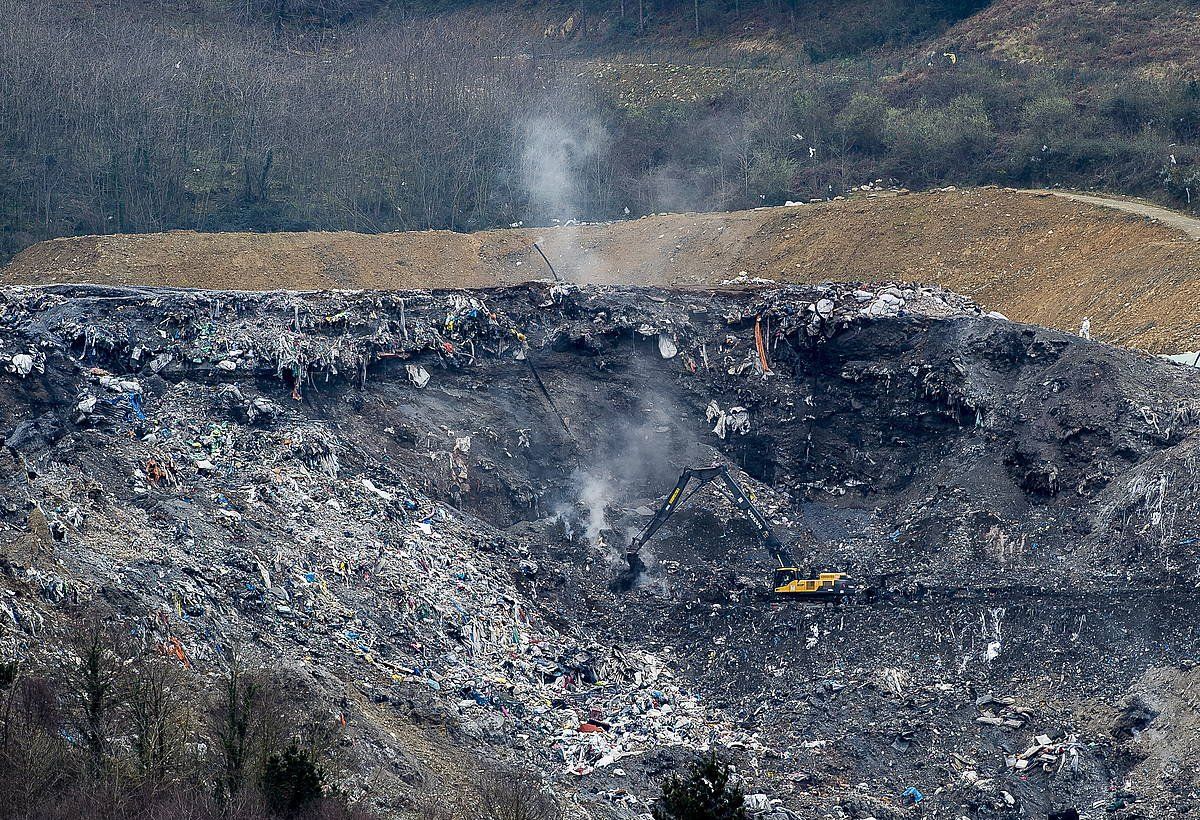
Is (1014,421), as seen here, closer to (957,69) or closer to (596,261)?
(596,261)

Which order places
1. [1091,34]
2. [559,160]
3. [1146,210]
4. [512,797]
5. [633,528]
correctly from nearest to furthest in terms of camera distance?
[512,797], [633,528], [1146,210], [559,160], [1091,34]

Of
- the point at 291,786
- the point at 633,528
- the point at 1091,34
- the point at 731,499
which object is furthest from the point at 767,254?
the point at 291,786

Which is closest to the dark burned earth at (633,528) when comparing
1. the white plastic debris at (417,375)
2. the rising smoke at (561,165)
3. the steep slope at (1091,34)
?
the white plastic debris at (417,375)

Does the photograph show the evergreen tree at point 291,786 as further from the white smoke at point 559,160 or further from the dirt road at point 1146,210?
the white smoke at point 559,160

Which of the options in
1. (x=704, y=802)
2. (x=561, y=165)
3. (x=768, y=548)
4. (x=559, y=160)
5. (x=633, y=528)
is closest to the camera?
(x=704, y=802)

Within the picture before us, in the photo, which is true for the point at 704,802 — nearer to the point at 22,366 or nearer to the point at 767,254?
the point at 22,366
